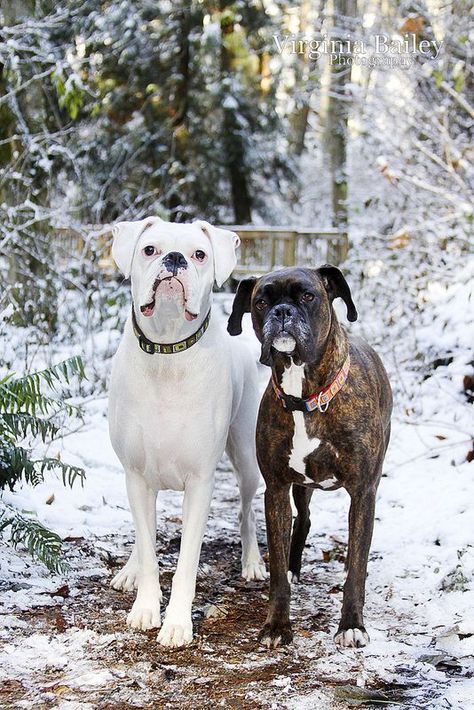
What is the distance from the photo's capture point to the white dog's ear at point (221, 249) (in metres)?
3.92

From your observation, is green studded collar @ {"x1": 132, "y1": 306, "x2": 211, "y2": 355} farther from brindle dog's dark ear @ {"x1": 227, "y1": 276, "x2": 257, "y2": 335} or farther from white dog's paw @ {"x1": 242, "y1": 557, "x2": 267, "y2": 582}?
white dog's paw @ {"x1": 242, "y1": 557, "x2": 267, "y2": 582}

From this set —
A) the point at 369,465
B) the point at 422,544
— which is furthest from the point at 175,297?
the point at 422,544

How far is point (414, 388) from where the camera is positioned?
7.75m

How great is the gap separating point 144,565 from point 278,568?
0.60 metres

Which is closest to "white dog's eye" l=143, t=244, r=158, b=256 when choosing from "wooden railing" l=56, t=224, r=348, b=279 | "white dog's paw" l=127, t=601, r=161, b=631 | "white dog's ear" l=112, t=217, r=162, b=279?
"white dog's ear" l=112, t=217, r=162, b=279

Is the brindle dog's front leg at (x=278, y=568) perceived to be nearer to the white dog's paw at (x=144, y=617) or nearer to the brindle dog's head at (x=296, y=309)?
the white dog's paw at (x=144, y=617)

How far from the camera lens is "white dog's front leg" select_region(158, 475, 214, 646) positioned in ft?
11.7

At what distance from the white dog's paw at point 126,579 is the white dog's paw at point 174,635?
627 mm

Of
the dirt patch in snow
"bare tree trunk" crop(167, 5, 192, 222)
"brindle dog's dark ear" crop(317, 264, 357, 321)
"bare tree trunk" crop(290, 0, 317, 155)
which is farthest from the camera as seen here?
"bare tree trunk" crop(290, 0, 317, 155)

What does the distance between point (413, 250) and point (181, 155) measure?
9061 mm

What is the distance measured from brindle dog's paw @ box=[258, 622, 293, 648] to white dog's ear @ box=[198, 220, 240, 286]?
154 cm

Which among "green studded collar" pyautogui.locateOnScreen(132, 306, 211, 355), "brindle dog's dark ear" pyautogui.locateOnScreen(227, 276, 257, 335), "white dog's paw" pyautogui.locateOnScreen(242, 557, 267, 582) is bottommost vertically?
"white dog's paw" pyautogui.locateOnScreen(242, 557, 267, 582)

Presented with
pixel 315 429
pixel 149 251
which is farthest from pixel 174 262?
pixel 315 429

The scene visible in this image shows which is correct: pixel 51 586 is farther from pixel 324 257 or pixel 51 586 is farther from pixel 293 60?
pixel 293 60
